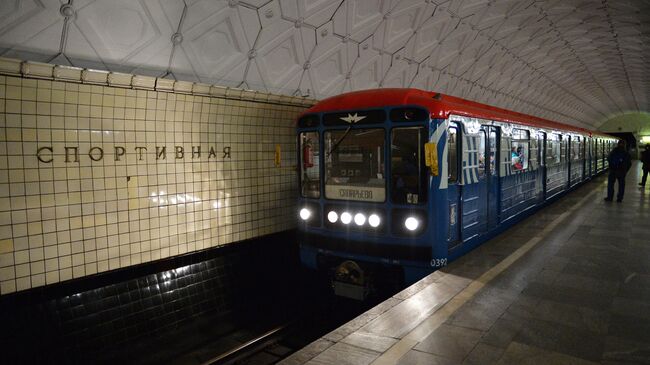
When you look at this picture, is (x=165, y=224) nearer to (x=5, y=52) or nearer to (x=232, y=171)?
(x=232, y=171)

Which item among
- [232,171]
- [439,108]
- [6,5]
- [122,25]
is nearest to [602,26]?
[439,108]

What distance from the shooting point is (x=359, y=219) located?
17.3ft

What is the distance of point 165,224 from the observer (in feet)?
18.2

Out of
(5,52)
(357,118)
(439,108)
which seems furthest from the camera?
(357,118)

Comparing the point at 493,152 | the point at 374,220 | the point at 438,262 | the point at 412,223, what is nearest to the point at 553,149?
the point at 493,152

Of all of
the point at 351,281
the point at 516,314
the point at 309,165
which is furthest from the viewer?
the point at 309,165

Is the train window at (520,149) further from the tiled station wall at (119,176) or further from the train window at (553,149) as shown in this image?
the tiled station wall at (119,176)

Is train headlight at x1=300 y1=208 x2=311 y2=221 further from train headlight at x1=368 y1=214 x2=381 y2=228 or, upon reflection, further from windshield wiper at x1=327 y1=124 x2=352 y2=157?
train headlight at x1=368 y1=214 x2=381 y2=228

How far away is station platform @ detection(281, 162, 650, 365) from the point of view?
330 centimetres

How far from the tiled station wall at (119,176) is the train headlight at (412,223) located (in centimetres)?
292

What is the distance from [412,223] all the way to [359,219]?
707 mm

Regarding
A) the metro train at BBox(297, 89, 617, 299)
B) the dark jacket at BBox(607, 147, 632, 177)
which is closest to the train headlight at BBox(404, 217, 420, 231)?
the metro train at BBox(297, 89, 617, 299)

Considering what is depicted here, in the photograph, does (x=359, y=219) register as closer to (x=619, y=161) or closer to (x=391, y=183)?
(x=391, y=183)

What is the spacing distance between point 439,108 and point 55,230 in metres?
4.52
